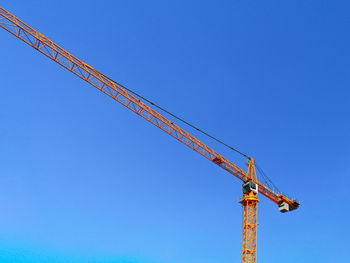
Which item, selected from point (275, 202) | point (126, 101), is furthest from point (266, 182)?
point (126, 101)

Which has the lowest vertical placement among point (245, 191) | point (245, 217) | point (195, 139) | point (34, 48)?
point (245, 217)

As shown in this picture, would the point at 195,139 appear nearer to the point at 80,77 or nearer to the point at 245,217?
the point at 245,217

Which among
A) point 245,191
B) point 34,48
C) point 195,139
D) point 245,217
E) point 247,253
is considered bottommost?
point 247,253

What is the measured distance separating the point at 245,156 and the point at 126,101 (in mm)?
23306

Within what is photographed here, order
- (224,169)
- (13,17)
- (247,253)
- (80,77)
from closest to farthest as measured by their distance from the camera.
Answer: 1. (13,17)
2. (80,77)
3. (247,253)
4. (224,169)

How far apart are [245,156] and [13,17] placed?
139ft

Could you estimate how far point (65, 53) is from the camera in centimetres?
5059

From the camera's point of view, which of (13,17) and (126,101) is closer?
(13,17)

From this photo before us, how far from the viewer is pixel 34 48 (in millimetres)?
49688

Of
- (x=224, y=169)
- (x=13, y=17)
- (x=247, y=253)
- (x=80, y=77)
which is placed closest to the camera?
(x=13, y=17)

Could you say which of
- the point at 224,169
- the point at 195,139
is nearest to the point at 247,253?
the point at 224,169

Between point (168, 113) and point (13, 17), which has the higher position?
point (13, 17)

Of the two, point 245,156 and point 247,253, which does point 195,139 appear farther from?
point 247,253

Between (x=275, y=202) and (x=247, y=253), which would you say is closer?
(x=247, y=253)
